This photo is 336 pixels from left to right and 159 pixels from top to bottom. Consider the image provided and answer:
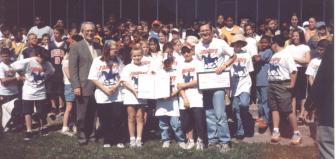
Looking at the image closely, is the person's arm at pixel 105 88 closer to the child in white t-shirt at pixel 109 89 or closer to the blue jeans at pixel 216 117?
the child in white t-shirt at pixel 109 89

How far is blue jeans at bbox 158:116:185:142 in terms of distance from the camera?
7.85m


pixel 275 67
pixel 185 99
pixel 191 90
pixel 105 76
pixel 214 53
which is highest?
pixel 214 53

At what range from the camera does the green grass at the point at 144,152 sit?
23.7 feet

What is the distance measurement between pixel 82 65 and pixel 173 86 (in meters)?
1.44

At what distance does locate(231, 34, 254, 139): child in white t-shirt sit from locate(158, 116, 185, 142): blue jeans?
104cm

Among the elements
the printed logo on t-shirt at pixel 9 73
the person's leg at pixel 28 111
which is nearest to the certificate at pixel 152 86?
the person's leg at pixel 28 111

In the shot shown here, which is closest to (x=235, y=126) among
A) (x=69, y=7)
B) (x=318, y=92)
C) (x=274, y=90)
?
(x=274, y=90)

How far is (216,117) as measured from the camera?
761 cm

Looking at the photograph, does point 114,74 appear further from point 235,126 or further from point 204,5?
point 204,5

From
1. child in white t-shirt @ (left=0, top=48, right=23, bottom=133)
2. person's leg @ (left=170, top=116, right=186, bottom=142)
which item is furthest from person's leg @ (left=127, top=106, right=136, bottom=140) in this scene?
child in white t-shirt @ (left=0, top=48, right=23, bottom=133)

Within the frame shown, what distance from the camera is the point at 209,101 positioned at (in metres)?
7.78

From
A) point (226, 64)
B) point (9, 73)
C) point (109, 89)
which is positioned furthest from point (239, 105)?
point (9, 73)

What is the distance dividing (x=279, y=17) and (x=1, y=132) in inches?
312

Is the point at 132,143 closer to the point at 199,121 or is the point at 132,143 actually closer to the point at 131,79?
the point at 131,79
